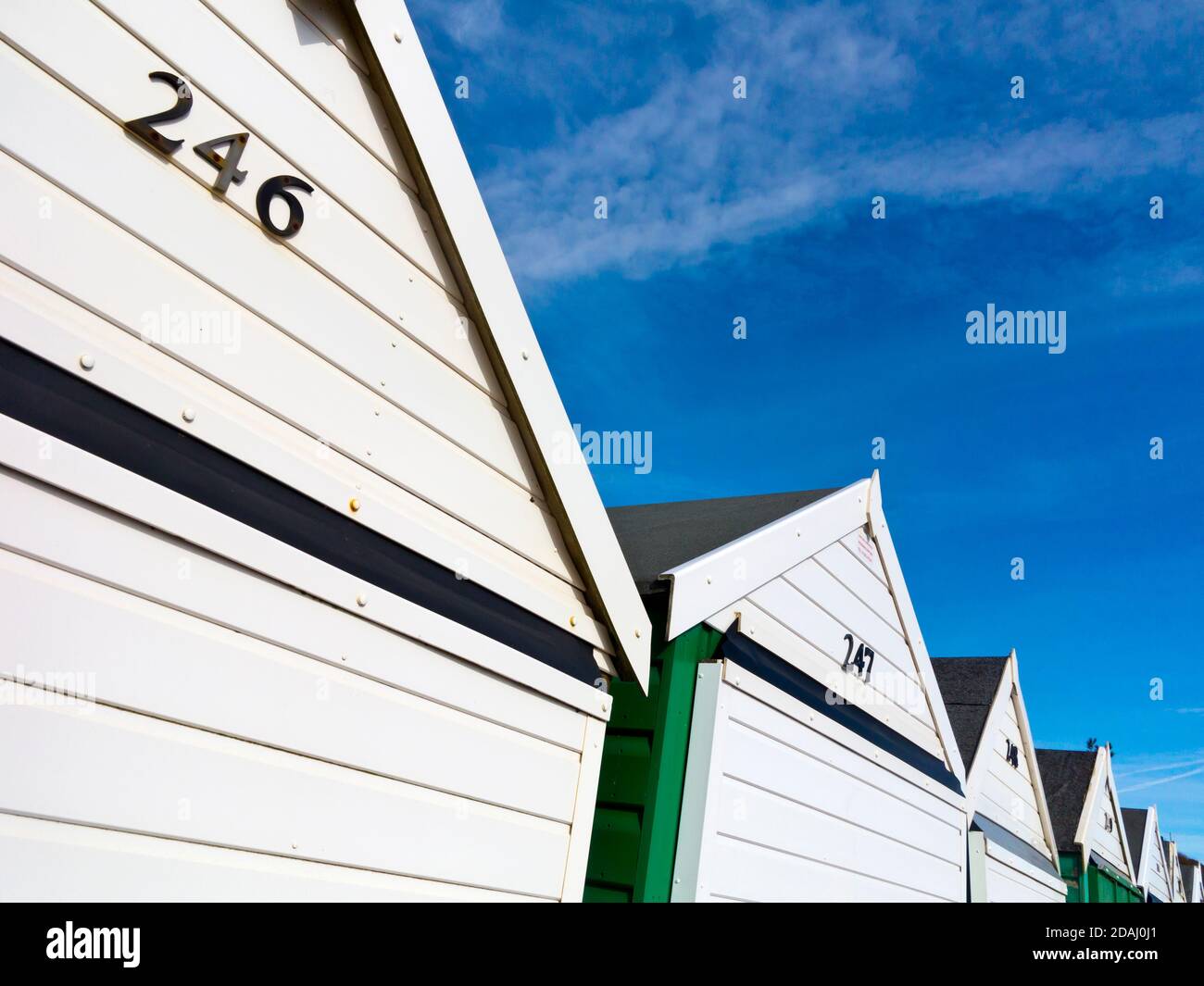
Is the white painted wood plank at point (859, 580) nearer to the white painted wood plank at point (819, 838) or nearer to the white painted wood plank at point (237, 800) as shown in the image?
the white painted wood plank at point (819, 838)

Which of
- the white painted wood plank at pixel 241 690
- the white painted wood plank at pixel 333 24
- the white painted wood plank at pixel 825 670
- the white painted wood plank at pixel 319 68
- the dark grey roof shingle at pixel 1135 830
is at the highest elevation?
the dark grey roof shingle at pixel 1135 830

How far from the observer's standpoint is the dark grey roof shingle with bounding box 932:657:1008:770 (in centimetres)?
1129

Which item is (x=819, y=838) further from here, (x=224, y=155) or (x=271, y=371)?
(x=224, y=155)

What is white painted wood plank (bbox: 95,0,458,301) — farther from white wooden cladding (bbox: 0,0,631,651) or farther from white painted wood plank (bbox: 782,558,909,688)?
white painted wood plank (bbox: 782,558,909,688)

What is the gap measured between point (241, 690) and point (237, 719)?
0.30 ft

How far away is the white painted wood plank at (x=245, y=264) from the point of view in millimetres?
2498

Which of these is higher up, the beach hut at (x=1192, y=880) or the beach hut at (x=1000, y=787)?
the beach hut at (x=1192, y=880)

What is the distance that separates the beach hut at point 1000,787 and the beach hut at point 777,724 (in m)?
1.42

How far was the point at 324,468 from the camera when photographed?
10.6 ft

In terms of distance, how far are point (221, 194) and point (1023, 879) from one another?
495 inches

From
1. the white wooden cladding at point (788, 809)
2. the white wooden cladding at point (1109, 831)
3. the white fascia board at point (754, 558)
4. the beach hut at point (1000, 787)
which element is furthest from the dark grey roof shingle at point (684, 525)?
the white wooden cladding at point (1109, 831)

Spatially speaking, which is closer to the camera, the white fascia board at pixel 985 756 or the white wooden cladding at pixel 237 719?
the white wooden cladding at pixel 237 719

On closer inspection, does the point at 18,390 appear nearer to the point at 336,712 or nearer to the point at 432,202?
the point at 336,712
